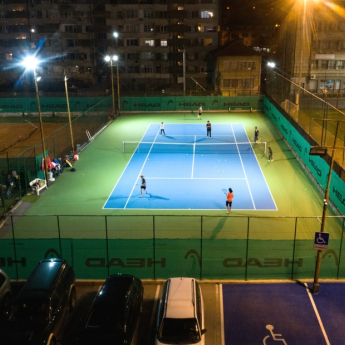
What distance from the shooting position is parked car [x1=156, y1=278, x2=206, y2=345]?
1134 centimetres

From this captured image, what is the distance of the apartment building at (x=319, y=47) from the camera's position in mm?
58906

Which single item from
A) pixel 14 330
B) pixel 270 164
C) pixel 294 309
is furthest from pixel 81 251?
pixel 270 164

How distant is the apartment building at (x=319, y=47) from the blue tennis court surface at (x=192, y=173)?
82.8 ft

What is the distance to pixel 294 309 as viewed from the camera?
13.8 m

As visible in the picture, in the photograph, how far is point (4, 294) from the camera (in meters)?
13.5

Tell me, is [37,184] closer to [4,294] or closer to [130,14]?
[4,294]

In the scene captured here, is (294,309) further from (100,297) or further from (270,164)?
(270,164)

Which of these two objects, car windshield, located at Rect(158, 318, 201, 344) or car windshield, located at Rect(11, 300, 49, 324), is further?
car windshield, located at Rect(11, 300, 49, 324)

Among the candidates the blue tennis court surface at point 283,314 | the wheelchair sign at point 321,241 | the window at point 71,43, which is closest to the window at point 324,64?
the window at point 71,43

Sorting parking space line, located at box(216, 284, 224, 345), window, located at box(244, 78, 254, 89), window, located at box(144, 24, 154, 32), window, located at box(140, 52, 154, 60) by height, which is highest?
window, located at box(144, 24, 154, 32)

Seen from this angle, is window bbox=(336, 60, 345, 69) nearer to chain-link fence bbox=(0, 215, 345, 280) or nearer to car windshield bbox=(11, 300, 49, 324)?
chain-link fence bbox=(0, 215, 345, 280)

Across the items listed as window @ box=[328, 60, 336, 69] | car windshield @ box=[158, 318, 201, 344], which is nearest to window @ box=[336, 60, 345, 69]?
window @ box=[328, 60, 336, 69]

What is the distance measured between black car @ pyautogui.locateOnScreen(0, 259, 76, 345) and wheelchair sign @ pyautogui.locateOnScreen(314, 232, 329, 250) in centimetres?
843

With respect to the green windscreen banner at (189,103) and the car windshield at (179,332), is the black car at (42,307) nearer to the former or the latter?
the car windshield at (179,332)
